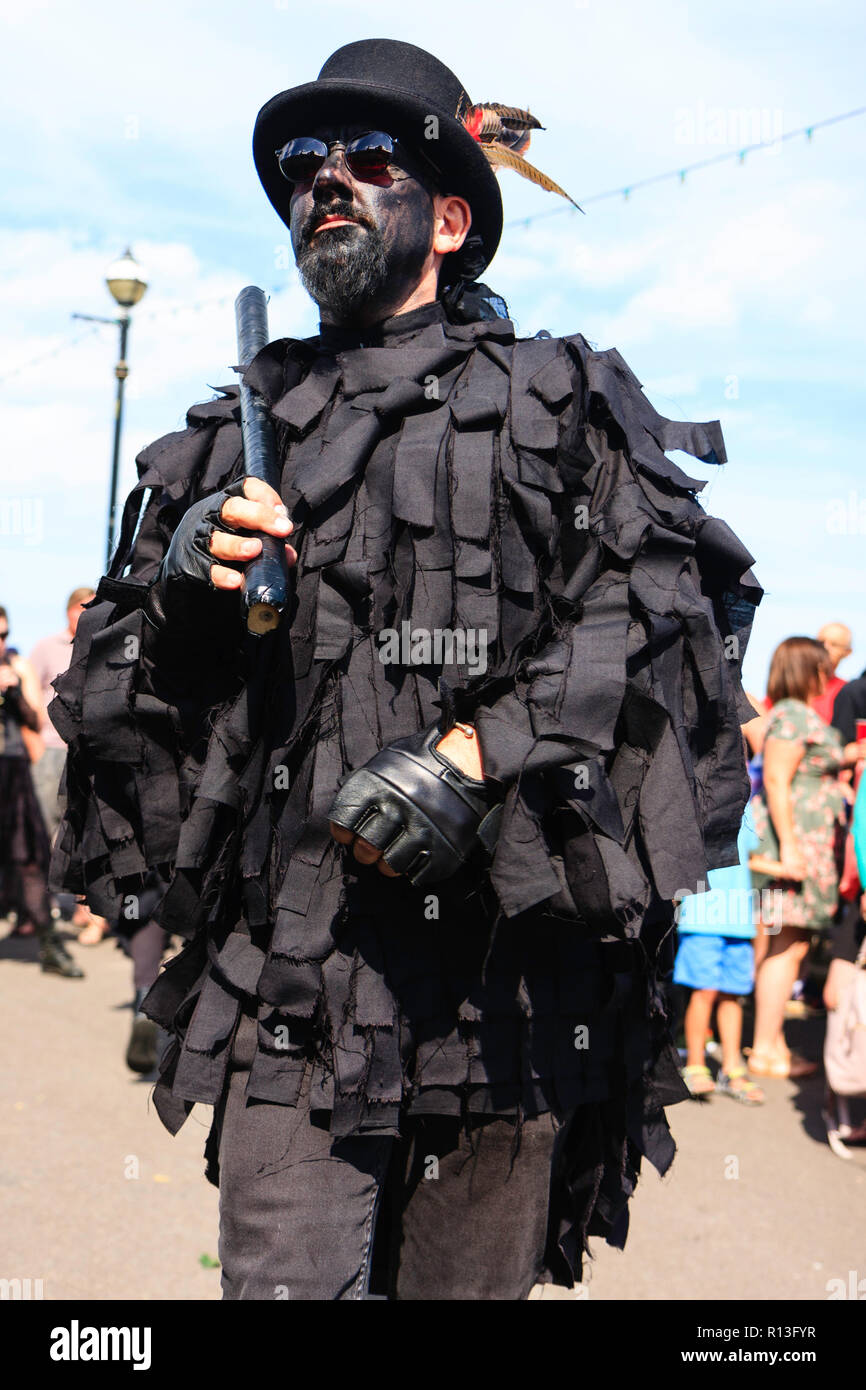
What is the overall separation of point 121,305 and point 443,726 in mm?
10926

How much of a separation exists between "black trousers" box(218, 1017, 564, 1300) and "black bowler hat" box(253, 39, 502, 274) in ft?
5.52

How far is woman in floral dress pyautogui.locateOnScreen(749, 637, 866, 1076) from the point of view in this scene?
6.29 m

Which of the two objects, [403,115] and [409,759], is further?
[403,115]

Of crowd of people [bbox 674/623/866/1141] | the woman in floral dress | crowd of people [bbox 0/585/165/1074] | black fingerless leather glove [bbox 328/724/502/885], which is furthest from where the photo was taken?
crowd of people [bbox 0/585/165/1074]

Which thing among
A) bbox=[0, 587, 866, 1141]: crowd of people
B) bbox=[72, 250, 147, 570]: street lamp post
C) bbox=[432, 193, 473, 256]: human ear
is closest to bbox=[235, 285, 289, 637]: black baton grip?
bbox=[432, 193, 473, 256]: human ear

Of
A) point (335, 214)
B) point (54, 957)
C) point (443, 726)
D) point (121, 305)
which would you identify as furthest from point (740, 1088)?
point (121, 305)

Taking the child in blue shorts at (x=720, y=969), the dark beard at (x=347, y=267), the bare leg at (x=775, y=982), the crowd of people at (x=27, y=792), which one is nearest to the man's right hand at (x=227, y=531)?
the dark beard at (x=347, y=267)

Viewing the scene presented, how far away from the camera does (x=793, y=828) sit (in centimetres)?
636

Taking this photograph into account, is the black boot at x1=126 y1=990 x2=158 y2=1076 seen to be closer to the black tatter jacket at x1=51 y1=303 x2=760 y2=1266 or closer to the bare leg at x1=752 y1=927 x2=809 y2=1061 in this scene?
the bare leg at x1=752 y1=927 x2=809 y2=1061

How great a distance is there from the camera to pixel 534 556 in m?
2.17

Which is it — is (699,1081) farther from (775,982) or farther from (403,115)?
(403,115)

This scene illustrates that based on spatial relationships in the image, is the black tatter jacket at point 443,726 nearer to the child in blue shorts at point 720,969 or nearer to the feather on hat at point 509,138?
the feather on hat at point 509,138

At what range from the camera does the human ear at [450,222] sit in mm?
2568
